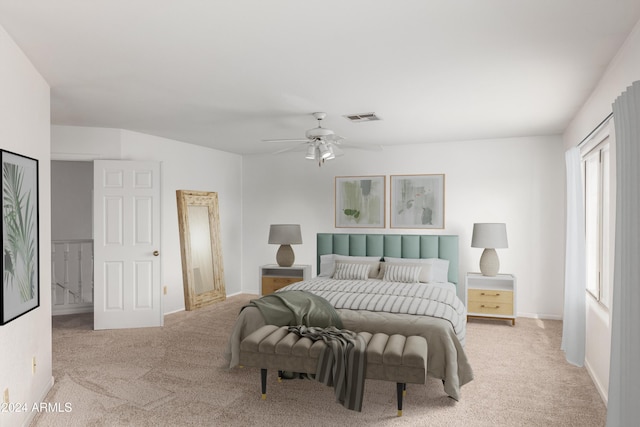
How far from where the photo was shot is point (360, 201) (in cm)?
705

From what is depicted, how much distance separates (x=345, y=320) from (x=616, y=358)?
202 centimetres

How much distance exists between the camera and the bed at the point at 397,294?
11.5 feet

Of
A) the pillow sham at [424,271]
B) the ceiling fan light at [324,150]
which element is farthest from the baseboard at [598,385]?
the ceiling fan light at [324,150]

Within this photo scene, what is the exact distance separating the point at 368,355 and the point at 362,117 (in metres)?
2.75

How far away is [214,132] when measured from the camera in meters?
5.90

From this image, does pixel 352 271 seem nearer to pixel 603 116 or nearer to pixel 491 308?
pixel 491 308

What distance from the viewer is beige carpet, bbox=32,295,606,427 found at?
3125 millimetres

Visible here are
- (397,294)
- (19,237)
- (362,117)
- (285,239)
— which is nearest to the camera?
(19,237)

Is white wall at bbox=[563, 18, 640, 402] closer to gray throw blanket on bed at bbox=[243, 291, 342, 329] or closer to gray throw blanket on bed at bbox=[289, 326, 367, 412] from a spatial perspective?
gray throw blanket on bed at bbox=[289, 326, 367, 412]

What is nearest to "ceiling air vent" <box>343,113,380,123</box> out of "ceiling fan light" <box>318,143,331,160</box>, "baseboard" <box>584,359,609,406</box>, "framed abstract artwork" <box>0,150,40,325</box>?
"ceiling fan light" <box>318,143,331,160</box>

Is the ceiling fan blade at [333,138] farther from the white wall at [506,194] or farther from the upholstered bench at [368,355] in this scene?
the white wall at [506,194]

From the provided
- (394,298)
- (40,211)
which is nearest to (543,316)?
(394,298)

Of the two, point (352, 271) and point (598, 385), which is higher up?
point (352, 271)

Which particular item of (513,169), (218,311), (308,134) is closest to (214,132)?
(308,134)
